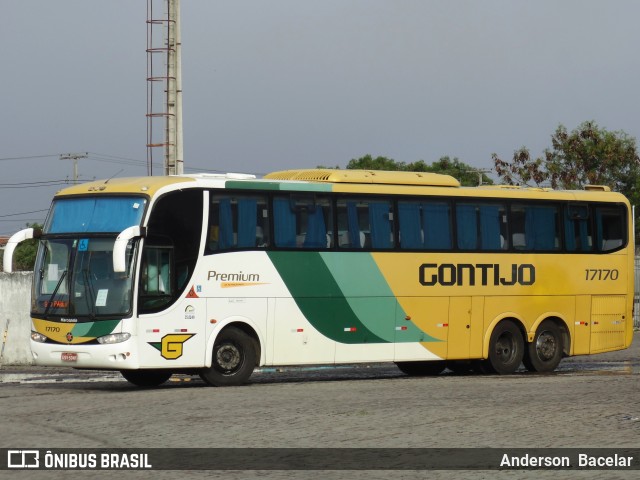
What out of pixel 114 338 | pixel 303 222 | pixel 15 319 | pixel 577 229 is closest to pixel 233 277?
pixel 303 222

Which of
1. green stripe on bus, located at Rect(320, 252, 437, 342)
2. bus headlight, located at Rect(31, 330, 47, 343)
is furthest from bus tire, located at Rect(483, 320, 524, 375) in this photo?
bus headlight, located at Rect(31, 330, 47, 343)

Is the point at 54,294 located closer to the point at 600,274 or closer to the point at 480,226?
the point at 480,226

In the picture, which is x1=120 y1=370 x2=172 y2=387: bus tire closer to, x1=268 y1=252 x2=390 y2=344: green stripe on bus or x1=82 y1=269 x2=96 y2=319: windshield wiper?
x1=82 y1=269 x2=96 y2=319: windshield wiper

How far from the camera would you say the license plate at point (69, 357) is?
69.4 ft

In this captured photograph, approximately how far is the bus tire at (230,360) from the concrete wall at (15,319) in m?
12.9

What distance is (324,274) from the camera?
23.5 meters

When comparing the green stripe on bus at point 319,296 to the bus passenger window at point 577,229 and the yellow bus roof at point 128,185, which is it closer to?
the yellow bus roof at point 128,185

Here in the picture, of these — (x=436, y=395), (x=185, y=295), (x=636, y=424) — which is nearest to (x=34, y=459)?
(x=636, y=424)

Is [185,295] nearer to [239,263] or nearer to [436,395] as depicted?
[239,263]

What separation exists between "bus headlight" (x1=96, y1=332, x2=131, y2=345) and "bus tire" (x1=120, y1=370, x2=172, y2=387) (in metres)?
2.04

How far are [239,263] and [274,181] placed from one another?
1.68 m

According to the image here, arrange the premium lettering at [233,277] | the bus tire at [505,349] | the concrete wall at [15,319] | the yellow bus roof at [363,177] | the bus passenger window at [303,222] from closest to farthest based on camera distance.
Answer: the premium lettering at [233,277] < the bus passenger window at [303,222] < the yellow bus roof at [363,177] < the bus tire at [505,349] < the concrete wall at [15,319]

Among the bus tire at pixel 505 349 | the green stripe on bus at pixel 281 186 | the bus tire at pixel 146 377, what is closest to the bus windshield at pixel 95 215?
the green stripe on bus at pixel 281 186

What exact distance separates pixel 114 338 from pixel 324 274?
424cm
